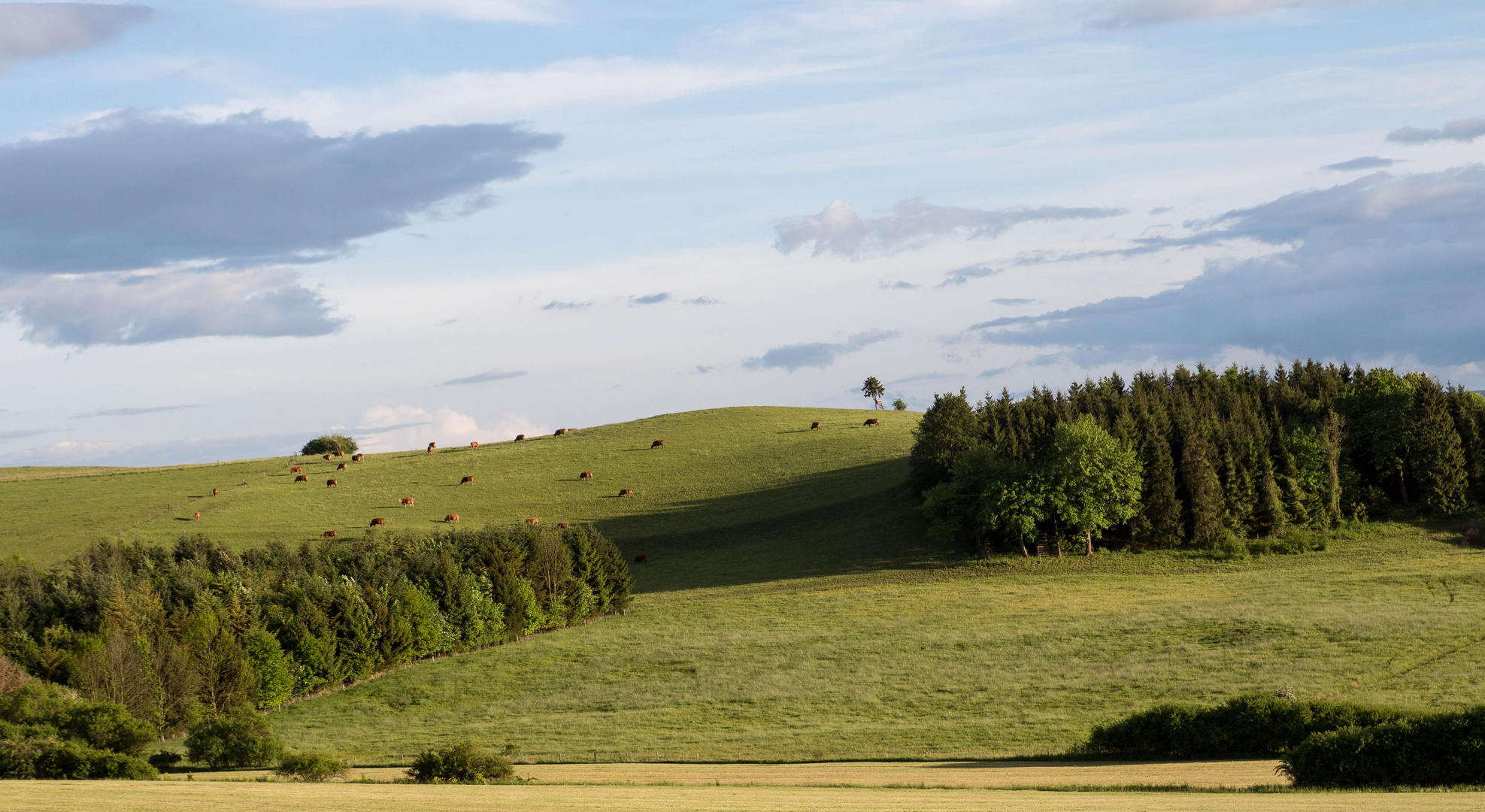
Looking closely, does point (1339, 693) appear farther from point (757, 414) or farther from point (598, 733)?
point (757, 414)

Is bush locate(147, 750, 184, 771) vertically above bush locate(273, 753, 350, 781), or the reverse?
bush locate(273, 753, 350, 781)

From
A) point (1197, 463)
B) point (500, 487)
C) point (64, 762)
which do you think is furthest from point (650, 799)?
point (500, 487)

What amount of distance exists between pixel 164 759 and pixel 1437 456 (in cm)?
9742

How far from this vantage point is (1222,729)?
35.9 m

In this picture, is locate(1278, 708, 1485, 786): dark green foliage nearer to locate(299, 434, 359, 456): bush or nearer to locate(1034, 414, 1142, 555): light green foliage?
locate(1034, 414, 1142, 555): light green foliage

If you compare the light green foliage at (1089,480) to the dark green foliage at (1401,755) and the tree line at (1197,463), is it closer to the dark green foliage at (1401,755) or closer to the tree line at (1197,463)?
the tree line at (1197,463)

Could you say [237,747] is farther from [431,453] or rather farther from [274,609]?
[431,453]

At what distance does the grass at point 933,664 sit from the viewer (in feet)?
144

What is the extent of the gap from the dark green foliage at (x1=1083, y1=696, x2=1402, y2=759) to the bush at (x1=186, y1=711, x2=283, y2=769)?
29.6 metres

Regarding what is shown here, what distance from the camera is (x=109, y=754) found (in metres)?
33.3

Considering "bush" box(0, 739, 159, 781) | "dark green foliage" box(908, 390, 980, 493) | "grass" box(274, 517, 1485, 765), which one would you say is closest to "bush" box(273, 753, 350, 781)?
"bush" box(0, 739, 159, 781)

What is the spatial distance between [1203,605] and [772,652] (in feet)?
89.8

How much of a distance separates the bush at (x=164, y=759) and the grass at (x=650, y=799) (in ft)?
39.2

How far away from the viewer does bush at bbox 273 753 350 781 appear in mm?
34312
